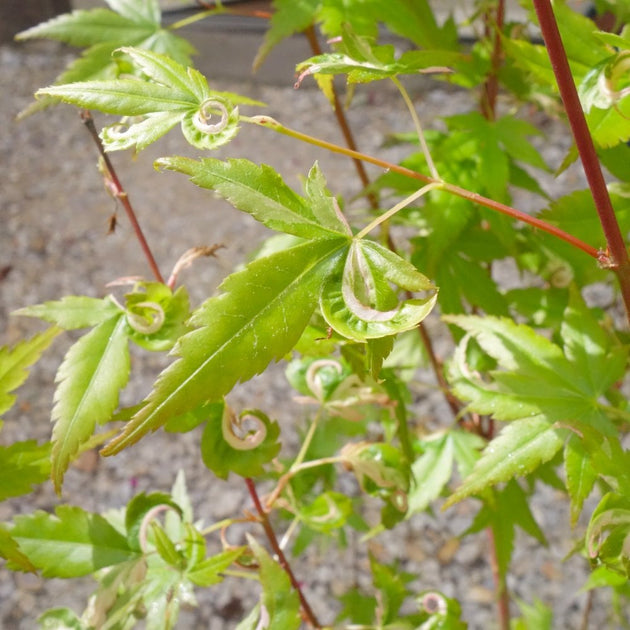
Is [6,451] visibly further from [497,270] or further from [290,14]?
[497,270]

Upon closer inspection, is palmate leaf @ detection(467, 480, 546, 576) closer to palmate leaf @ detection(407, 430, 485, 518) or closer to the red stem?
palmate leaf @ detection(407, 430, 485, 518)

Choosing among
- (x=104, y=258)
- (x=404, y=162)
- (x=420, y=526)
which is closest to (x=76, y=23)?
(x=404, y=162)

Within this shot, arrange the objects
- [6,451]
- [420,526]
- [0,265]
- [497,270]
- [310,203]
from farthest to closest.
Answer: [0,265] < [497,270] < [420,526] < [6,451] < [310,203]

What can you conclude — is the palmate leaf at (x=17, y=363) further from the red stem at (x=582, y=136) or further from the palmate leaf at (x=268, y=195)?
the red stem at (x=582, y=136)

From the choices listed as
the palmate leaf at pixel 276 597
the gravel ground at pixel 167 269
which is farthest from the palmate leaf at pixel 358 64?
the gravel ground at pixel 167 269

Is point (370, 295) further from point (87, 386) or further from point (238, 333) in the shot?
point (87, 386)

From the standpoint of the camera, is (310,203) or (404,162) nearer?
(310,203)

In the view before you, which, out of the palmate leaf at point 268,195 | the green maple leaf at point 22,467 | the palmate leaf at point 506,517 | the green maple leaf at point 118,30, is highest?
the green maple leaf at point 118,30
